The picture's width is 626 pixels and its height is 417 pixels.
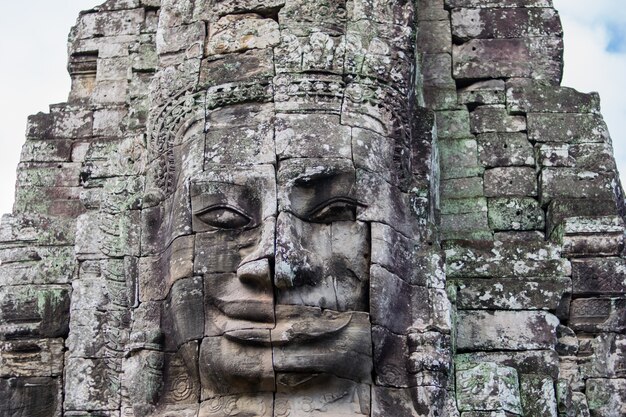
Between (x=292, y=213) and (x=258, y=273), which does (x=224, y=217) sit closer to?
(x=292, y=213)

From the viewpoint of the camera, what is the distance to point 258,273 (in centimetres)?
1113

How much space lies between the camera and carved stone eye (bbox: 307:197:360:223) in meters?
11.6

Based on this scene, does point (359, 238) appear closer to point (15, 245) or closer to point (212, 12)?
point (212, 12)

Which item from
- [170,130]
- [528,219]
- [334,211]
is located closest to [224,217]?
[334,211]

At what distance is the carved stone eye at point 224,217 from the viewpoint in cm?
1159

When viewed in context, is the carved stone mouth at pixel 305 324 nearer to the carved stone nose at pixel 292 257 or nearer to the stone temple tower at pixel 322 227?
the stone temple tower at pixel 322 227

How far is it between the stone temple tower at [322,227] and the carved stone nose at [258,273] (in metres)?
0.02

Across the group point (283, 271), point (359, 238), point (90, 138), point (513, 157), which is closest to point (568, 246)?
point (513, 157)

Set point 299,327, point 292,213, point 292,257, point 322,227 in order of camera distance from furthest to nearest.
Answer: point 322,227
point 292,213
point 292,257
point 299,327

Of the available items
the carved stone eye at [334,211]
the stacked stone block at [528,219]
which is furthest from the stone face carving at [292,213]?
the stacked stone block at [528,219]

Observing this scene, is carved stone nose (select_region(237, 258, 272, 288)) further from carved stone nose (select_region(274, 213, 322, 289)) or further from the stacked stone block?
the stacked stone block

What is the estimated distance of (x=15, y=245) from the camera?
13.2 meters

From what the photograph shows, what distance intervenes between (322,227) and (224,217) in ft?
2.68

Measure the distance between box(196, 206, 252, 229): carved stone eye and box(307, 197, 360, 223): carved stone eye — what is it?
0.55 m
